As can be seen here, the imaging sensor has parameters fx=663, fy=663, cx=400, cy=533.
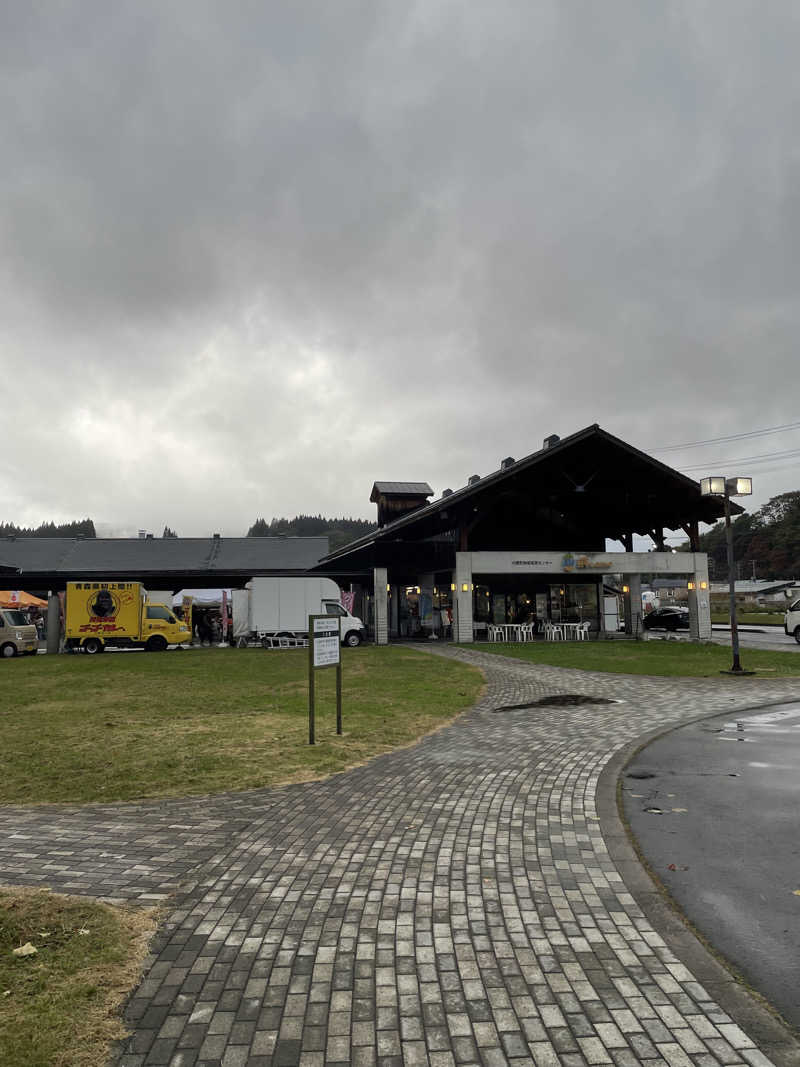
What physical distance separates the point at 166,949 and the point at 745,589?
111 meters

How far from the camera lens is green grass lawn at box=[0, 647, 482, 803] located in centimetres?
739

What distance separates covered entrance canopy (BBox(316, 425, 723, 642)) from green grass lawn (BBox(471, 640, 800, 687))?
13.2 feet

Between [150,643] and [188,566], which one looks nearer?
[150,643]

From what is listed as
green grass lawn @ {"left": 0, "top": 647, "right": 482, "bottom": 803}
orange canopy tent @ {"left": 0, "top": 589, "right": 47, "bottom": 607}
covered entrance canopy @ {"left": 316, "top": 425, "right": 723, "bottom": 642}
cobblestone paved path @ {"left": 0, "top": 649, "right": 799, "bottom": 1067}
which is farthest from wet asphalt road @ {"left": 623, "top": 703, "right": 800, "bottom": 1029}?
orange canopy tent @ {"left": 0, "top": 589, "right": 47, "bottom": 607}

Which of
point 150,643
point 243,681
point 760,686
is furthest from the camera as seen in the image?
point 150,643

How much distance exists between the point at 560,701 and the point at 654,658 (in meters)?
10.6

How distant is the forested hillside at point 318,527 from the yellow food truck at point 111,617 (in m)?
89.2

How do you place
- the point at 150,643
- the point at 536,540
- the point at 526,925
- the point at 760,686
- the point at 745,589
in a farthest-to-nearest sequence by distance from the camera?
the point at 745,589
the point at 536,540
the point at 150,643
the point at 760,686
the point at 526,925

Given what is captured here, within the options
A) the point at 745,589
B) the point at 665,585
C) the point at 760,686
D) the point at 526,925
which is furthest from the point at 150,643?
the point at 665,585

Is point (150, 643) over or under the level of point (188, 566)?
under

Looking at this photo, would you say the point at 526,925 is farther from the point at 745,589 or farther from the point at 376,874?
the point at 745,589

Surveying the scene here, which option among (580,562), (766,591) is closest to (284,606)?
(580,562)

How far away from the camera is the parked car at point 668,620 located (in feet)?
135

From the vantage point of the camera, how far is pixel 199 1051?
2.80 meters
